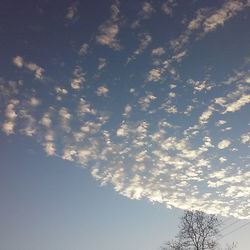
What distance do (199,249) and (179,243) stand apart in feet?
9.65

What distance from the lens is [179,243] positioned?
52844 mm

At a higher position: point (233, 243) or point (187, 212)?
point (187, 212)

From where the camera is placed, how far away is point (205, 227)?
2069 inches

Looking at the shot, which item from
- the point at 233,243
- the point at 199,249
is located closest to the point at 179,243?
the point at 199,249

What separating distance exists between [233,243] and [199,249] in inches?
192

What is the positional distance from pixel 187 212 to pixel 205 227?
314 cm

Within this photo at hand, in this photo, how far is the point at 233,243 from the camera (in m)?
52.0

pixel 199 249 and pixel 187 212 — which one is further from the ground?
pixel 187 212

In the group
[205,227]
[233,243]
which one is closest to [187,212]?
[205,227]

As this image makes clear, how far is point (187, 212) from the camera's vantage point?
5356 centimetres

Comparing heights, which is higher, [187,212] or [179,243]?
[187,212]

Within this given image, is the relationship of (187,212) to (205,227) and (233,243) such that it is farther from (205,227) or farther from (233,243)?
(233,243)

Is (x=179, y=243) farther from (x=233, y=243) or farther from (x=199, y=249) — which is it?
(x=233, y=243)
